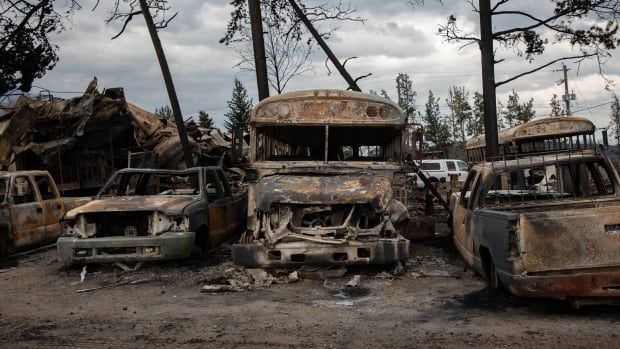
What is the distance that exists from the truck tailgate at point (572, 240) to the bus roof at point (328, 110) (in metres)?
3.86

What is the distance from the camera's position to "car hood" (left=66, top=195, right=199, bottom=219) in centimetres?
810

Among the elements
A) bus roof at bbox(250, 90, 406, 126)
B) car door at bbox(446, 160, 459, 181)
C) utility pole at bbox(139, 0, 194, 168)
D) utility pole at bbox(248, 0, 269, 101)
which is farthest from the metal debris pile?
car door at bbox(446, 160, 459, 181)

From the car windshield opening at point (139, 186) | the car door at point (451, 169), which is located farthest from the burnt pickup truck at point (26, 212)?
the car door at point (451, 169)

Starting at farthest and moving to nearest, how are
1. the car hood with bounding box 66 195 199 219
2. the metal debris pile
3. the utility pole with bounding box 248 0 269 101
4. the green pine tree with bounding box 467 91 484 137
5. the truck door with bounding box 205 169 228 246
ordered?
the green pine tree with bounding box 467 91 484 137 → the utility pole with bounding box 248 0 269 101 → the truck door with bounding box 205 169 228 246 → the car hood with bounding box 66 195 199 219 → the metal debris pile

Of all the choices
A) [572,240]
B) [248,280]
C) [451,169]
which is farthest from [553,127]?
[572,240]

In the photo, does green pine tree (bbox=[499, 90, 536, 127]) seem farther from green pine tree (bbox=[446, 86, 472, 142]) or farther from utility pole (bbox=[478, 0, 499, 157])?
utility pole (bbox=[478, 0, 499, 157])

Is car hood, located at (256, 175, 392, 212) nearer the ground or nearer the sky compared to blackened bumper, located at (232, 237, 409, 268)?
nearer the sky

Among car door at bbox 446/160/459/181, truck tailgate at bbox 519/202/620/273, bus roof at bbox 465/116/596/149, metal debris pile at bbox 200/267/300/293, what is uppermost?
bus roof at bbox 465/116/596/149

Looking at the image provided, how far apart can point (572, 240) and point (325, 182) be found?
10.8 ft

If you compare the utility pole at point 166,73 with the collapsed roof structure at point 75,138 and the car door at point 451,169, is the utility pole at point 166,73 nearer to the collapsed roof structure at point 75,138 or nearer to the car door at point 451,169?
the collapsed roof structure at point 75,138

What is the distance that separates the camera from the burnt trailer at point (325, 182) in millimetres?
7129

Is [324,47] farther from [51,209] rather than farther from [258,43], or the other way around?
[51,209]

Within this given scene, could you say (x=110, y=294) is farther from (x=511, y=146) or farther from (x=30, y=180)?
(x=511, y=146)

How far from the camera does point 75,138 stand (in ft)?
50.9
